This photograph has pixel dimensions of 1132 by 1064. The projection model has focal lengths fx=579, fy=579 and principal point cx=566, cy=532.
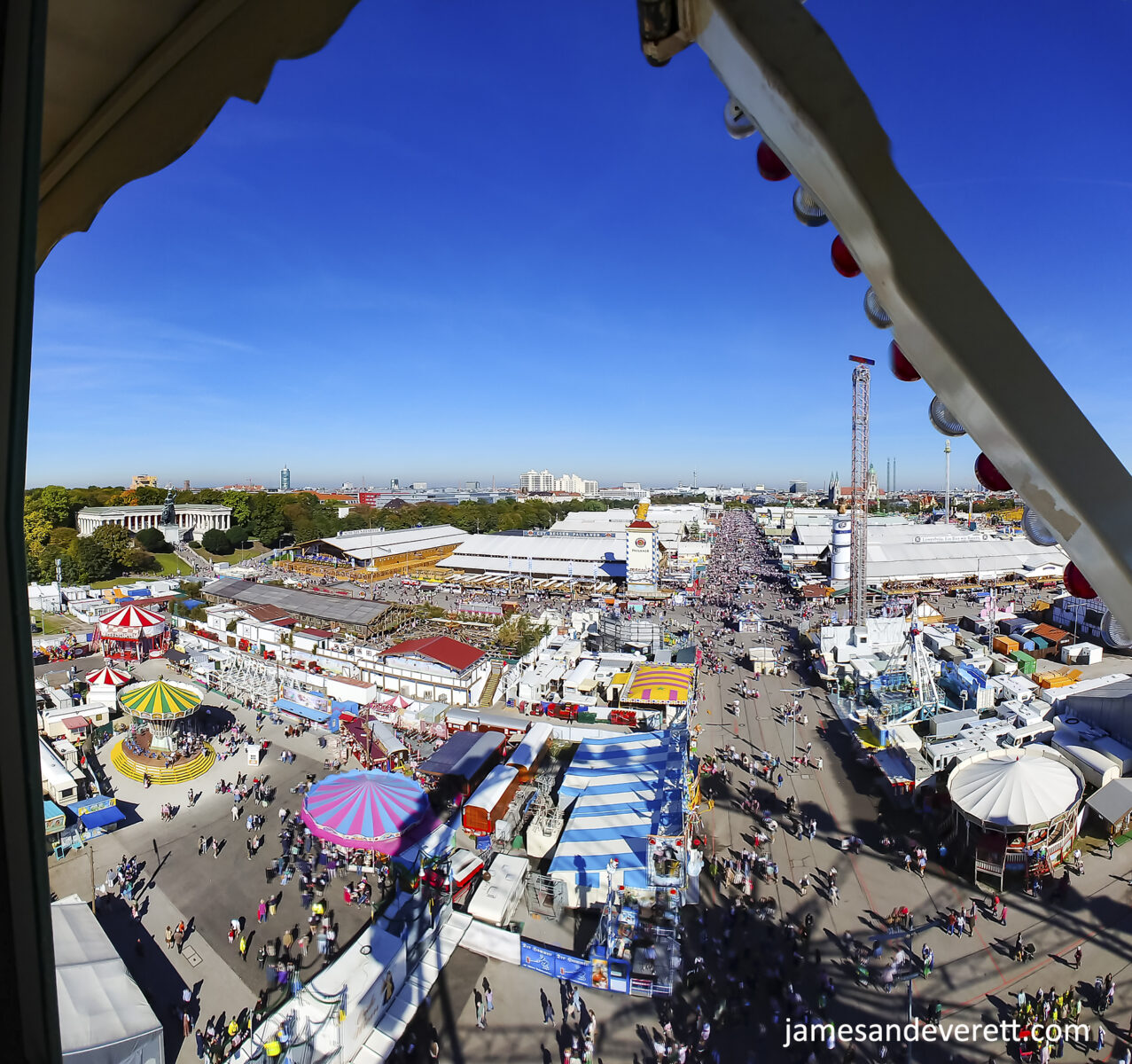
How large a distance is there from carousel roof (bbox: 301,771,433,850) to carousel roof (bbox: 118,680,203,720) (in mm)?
5132

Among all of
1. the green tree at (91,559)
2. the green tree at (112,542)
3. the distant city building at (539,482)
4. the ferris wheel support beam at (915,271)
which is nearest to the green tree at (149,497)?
the green tree at (112,542)

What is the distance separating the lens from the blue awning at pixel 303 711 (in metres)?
14.3

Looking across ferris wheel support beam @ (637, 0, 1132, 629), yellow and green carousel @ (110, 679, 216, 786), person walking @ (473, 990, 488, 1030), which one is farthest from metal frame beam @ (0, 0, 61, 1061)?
yellow and green carousel @ (110, 679, 216, 786)

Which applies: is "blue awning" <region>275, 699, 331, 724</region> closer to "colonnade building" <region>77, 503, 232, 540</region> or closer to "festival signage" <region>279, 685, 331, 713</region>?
"festival signage" <region>279, 685, 331, 713</region>

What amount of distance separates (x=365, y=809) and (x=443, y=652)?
679 centimetres

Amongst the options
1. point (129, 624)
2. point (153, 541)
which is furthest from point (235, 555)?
point (129, 624)

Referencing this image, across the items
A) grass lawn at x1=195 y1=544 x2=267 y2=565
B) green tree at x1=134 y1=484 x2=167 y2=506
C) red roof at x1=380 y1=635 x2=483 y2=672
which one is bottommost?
grass lawn at x1=195 y1=544 x2=267 y2=565

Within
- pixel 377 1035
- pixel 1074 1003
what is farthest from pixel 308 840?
pixel 1074 1003

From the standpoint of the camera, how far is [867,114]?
689 millimetres

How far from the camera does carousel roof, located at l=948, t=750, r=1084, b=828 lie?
337 inches

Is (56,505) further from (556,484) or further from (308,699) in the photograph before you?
(556,484)

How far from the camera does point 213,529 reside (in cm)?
4556

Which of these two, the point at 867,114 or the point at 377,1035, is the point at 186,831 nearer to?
the point at 377,1035

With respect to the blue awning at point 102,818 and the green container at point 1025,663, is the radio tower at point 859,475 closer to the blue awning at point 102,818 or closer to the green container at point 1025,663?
the green container at point 1025,663
